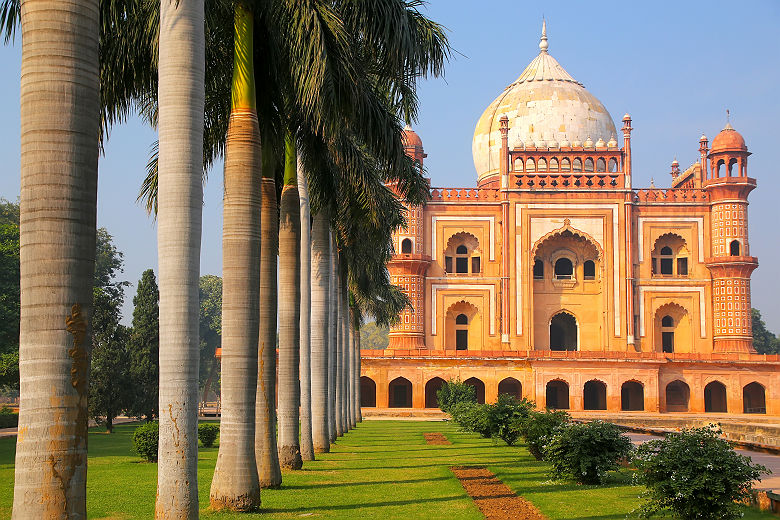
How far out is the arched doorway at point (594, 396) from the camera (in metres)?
44.6

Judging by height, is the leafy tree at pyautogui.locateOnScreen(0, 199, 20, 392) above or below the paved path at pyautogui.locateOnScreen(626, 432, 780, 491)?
above

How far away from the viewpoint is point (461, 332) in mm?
47031

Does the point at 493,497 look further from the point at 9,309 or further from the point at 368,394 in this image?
the point at 368,394

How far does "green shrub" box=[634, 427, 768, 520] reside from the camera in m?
8.38

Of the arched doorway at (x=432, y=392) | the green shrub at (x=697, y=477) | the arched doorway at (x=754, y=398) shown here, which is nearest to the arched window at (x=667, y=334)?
the arched doorway at (x=754, y=398)

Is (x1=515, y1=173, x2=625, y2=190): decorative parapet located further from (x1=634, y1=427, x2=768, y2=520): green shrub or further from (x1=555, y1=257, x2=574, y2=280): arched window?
(x1=634, y1=427, x2=768, y2=520): green shrub

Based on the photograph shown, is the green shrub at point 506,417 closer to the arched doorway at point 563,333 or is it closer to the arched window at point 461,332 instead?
the arched window at point 461,332

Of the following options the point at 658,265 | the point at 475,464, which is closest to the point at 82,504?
the point at 475,464

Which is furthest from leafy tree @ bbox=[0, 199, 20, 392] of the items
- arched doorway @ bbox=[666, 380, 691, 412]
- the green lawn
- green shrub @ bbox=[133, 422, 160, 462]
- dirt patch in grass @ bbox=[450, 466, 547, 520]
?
arched doorway @ bbox=[666, 380, 691, 412]

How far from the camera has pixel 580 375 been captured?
138 feet

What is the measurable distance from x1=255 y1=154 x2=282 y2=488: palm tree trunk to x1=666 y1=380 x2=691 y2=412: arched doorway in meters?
35.0

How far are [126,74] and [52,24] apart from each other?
4.32 metres

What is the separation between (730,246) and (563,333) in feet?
31.5

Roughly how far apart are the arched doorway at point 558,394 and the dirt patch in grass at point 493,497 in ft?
98.2
